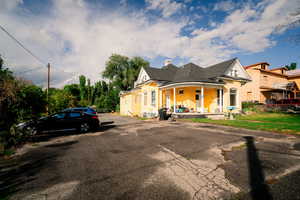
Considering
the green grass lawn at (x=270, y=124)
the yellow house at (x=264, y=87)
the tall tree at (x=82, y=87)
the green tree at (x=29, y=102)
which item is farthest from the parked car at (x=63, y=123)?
the tall tree at (x=82, y=87)

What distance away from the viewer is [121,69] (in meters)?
37.3

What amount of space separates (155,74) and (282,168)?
16221mm

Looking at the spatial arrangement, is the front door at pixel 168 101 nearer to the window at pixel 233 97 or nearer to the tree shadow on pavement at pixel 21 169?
the window at pixel 233 97

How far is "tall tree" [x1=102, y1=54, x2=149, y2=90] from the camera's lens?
119ft

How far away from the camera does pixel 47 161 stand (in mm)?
4051

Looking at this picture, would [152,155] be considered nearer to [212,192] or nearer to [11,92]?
[212,192]

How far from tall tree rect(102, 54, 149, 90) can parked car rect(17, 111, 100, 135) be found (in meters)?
27.9

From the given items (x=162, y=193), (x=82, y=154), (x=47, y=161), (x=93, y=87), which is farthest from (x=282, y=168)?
(x=93, y=87)

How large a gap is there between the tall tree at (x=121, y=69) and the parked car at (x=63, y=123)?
27.9 meters

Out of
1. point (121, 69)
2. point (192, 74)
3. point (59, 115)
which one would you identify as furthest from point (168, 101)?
point (121, 69)

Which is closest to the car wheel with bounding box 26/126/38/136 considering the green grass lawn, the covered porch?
the covered porch

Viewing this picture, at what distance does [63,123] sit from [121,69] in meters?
31.4

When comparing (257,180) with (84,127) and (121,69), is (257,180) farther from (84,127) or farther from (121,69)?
(121,69)

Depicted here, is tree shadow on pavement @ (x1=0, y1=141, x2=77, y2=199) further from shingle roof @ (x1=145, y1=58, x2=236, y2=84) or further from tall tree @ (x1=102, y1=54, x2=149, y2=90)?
tall tree @ (x1=102, y1=54, x2=149, y2=90)
